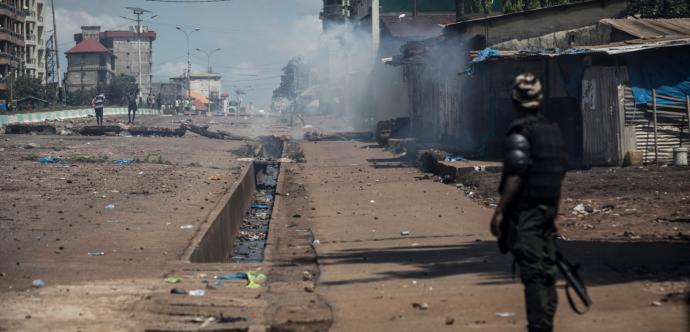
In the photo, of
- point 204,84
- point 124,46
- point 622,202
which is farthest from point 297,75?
point 622,202

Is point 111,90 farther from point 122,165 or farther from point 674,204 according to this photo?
point 674,204

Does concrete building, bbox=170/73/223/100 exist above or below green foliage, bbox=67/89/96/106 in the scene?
above

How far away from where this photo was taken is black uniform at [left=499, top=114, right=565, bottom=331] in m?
5.78

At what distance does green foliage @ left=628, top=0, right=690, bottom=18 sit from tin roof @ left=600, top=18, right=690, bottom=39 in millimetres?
6797

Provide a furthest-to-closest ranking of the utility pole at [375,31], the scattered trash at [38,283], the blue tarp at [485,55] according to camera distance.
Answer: the utility pole at [375,31] < the blue tarp at [485,55] < the scattered trash at [38,283]

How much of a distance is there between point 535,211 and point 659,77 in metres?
13.9

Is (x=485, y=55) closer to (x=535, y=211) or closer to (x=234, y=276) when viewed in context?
(x=234, y=276)

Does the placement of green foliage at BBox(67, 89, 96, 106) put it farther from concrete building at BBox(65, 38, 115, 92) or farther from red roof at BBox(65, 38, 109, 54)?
red roof at BBox(65, 38, 109, 54)

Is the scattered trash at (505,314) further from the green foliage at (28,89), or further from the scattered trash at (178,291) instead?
the green foliage at (28,89)

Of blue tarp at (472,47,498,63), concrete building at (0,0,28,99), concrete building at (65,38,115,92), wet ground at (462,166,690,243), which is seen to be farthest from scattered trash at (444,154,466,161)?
concrete building at (65,38,115,92)

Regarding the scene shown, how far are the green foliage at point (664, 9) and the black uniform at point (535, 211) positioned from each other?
26445 mm

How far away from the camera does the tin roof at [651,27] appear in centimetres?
2161

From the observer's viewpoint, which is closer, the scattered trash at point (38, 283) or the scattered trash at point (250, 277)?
the scattered trash at point (38, 283)

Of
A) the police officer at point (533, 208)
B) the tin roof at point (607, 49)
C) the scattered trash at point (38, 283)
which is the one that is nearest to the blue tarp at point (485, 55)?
the tin roof at point (607, 49)
